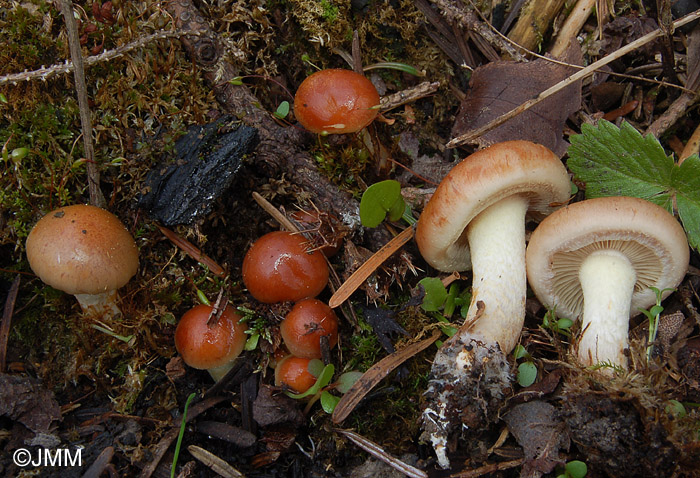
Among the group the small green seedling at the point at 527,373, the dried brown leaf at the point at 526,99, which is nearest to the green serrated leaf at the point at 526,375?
the small green seedling at the point at 527,373

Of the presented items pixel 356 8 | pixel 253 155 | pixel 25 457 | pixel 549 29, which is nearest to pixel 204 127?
pixel 253 155

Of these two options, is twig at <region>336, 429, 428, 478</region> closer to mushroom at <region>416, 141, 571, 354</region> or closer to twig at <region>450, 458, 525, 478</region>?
twig at <region>450, 458, 525, 478</region>

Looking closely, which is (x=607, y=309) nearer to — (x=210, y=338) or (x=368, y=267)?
(x=368, y=267)

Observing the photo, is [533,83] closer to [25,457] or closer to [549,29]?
[549,29]

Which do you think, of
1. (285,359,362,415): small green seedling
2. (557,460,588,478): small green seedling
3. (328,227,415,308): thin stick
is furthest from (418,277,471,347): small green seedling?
(557,460,588,478): small green seedling

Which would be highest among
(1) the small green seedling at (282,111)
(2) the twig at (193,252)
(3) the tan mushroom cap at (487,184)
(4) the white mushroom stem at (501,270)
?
(3) the tan mushroom cap at (487,184)

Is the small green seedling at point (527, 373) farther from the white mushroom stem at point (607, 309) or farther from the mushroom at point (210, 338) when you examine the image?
the mushroom at point (210, 338)
